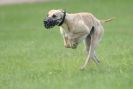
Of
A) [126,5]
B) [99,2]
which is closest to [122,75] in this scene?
[126,5]

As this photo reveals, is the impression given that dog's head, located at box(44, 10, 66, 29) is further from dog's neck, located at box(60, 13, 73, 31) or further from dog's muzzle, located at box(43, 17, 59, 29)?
dog's neck, located at box(60, 13, 73, 31)

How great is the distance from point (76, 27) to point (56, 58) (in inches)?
126

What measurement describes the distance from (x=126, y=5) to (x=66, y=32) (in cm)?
2346

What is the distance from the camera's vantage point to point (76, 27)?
12.1 meters

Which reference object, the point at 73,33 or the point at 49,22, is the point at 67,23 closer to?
the point at 73,33

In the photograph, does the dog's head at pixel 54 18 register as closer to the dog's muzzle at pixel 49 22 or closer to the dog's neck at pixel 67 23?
the dog's muzzle at pixel 49 22

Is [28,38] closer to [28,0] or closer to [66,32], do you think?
[66,32]

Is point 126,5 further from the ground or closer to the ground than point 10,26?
closer to the ground

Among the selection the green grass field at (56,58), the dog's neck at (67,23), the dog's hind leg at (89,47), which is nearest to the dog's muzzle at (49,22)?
the dog's neck at (67,23)

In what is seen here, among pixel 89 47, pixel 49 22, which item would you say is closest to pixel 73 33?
pixel 49 22

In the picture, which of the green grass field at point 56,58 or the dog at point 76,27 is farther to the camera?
the dog at point 76,27

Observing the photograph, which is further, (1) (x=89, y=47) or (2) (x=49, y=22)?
(1) (x=89, y=47)

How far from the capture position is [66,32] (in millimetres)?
12055

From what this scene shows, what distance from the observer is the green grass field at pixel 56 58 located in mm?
10641
